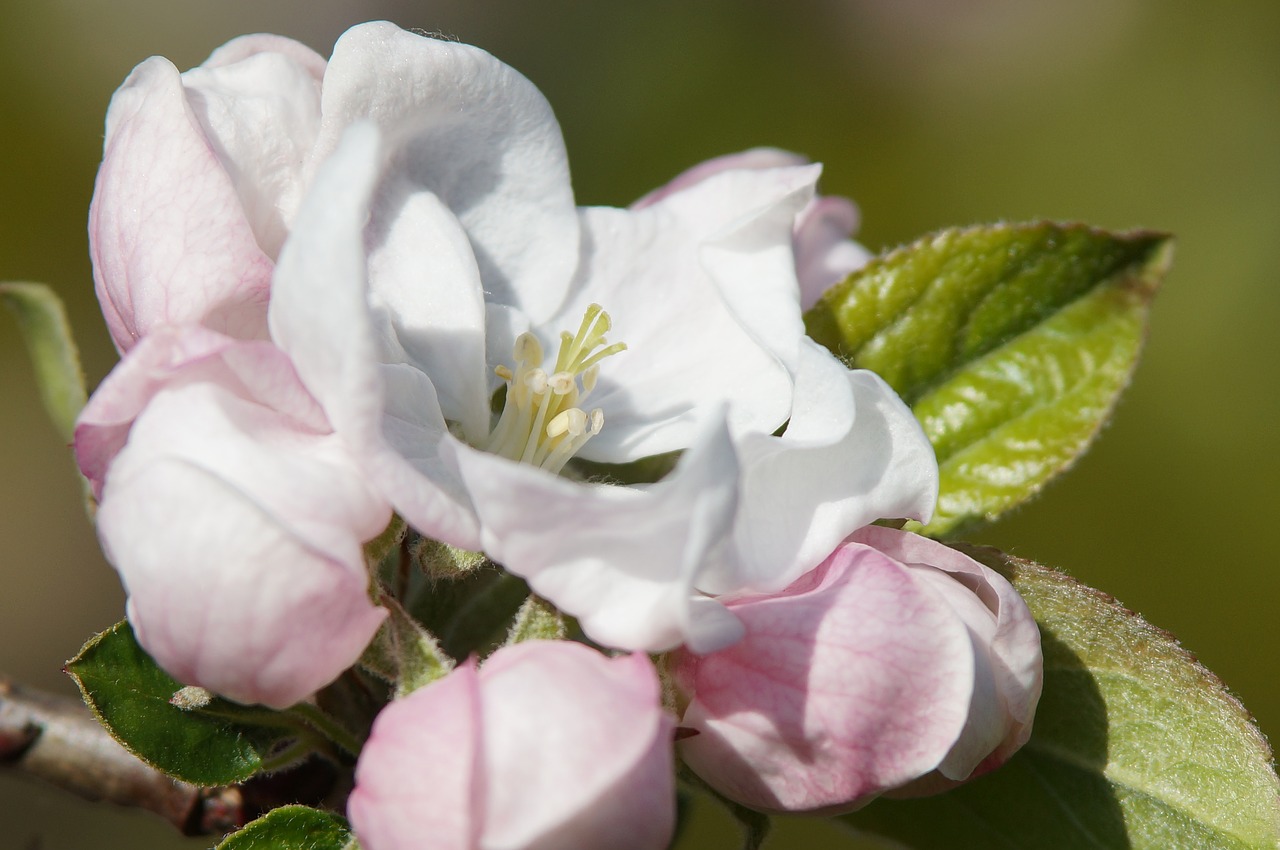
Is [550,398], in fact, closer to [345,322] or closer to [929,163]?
[345,322]

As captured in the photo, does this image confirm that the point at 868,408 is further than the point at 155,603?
Yes

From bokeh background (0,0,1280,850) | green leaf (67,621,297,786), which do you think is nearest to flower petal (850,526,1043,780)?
green leaf (67,621,297,786)

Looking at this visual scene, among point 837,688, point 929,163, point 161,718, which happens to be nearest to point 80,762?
point 161,718

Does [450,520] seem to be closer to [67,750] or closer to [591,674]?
[591,674]

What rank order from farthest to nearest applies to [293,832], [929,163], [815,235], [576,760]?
[929,163] → [815,235] → [293,832] → [576,760]

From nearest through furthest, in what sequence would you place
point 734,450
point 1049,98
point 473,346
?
point 734,450, point 473,346, point 1049,98

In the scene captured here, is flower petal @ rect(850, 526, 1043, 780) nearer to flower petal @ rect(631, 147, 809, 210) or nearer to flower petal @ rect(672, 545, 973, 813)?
flower petal @ rect(672, 545, 973, 813)

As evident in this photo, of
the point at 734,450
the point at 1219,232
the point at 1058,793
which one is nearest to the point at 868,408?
the point at 734,450
